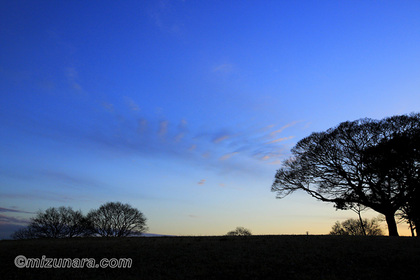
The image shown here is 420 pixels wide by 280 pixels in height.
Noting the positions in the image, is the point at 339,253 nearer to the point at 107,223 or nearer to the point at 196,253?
the point at 196,253

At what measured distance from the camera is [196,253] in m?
14.7

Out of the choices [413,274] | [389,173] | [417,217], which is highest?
[389,173]

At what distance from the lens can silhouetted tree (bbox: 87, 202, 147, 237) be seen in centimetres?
7594

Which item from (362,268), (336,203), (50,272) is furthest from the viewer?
(336,203)

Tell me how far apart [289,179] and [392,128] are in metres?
12.3

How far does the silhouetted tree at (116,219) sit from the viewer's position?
2990 inches

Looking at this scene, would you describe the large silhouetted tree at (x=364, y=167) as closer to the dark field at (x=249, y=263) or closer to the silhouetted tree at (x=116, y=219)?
the dark field at (x=249, y=263)

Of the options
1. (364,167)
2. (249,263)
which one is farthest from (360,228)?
(249,263)

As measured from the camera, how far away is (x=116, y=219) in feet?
257

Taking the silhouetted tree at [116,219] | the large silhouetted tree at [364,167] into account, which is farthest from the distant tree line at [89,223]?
the large silhouetted tree at [364,167]

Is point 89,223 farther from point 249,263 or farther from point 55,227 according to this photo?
point 249,263

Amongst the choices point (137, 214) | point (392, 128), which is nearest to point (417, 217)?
point (392, 128)

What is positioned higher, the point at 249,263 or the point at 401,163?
the point at 401,163

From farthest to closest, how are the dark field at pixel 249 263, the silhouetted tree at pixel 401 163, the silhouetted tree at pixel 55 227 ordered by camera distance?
1. the silhouetted tree at pixel 55 227
2. the silhouetted tree at pixel 401 163
3. the dark field at pixel 249 263
